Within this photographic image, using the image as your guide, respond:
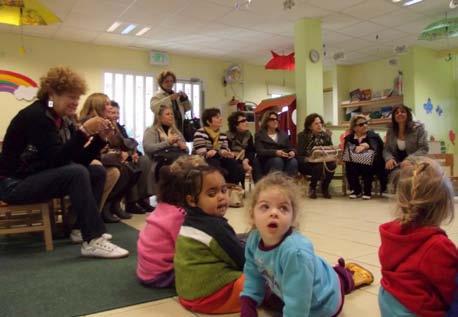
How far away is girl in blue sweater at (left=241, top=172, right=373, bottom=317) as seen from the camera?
955mm

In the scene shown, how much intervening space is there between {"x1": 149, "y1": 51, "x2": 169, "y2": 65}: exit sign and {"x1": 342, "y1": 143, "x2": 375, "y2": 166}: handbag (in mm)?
3740

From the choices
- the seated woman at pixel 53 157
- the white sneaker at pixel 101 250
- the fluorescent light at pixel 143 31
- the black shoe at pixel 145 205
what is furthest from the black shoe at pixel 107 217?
the fluorescent light at pixel 143 31

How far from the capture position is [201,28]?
18.1 feet

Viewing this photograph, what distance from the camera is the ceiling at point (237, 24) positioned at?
472 cm

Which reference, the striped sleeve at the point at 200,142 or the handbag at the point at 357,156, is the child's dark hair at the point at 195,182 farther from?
the handbag at the point at 357,156

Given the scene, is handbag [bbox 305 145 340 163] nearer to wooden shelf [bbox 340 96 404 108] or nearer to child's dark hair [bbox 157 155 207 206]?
child's dark hair [bbox 157 155 207 206]

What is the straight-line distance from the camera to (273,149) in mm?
4215

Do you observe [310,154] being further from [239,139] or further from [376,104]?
[376,104]

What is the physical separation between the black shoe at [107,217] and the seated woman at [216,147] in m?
1.08

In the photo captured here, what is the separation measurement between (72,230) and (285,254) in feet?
5.87

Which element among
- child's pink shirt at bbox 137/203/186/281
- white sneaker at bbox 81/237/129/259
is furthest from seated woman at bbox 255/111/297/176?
child's pink shirt at bbox 137/203/186/281

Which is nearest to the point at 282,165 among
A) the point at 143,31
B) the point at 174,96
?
the point at 174,96

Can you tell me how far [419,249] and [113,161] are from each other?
239cm

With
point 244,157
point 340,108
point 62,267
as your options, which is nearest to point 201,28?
point 244,157
